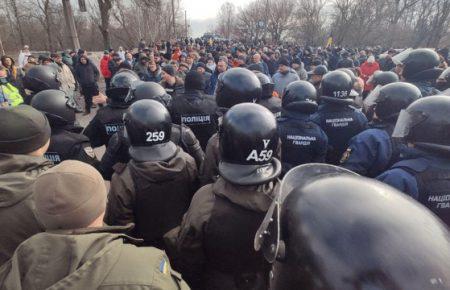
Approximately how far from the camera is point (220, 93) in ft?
12.9

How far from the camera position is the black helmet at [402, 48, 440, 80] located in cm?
513

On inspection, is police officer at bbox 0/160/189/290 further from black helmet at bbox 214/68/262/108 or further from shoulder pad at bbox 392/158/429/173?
black helmet at bbox 214/68/262/108

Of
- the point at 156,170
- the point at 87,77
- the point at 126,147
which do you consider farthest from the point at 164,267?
→ the point at 87,77

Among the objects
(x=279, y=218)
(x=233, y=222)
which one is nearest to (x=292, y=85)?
(x=233, y=222)

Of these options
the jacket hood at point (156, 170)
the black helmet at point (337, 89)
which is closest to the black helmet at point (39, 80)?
the jacket hood at point (156, 170)

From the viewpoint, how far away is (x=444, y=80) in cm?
500

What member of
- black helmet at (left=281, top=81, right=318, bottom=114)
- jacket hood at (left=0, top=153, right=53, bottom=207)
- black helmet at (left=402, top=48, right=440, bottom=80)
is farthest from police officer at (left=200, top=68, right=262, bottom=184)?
black helmet at (left=402, top=48, right=440, bottom=80)

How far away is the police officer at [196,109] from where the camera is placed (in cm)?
445

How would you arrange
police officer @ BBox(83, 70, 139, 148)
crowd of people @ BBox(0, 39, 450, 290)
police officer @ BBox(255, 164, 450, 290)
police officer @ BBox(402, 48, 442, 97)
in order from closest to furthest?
police officer @ BBox(255, 164, 450, 290)
crowd of people @ BBox(0, 39, 450, 290)
police officer @ BBox(83, 70, 139, 148)
police officer @ BBox(402, 48, 442, 97)

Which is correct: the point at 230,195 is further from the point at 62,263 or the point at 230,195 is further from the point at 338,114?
the point at 338,114

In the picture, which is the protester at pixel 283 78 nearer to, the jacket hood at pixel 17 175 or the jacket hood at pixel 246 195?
the jacket hood at pixel 246 195

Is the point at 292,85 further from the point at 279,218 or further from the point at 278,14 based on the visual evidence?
the point at 278,14

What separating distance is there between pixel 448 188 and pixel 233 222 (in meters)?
1.47

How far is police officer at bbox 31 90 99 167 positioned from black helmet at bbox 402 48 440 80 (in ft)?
17.3
